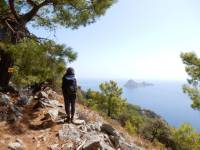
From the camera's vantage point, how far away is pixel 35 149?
394 inches

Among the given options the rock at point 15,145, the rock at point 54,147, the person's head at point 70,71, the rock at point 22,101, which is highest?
the person's head at point 70,71

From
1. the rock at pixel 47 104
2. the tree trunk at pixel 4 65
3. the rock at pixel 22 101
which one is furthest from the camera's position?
the rock at pixel 47 104

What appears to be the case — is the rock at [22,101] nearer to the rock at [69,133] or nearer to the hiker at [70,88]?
the hiker at [70,88]

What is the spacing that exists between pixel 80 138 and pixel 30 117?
3.02 m

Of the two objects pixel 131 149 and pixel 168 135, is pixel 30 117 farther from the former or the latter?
pixel 168 135

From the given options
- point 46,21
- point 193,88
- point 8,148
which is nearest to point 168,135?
point 193,88

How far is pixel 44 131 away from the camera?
11.5 meters

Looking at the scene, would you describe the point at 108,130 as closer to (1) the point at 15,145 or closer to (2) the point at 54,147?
(2) the point at 54,147

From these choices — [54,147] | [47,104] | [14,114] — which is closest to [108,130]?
[54,147]

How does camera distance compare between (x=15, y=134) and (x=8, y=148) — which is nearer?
(x=8, y=148)

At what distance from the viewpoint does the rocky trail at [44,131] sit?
10203mm

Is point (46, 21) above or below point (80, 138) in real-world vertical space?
above

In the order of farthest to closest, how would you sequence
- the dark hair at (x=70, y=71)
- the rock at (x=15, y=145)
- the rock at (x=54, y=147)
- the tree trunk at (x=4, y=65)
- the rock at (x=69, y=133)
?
the tree trunk at (x=4, y=65) → the dark hair at (x=70, y=71) → the rock at (x=69, y=133) → the rock at (x=54, y=147) → the rock at (x=15, y=145)

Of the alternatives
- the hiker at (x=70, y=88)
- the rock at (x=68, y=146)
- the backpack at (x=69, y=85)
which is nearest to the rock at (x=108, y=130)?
the hiker at (x=70, y=88)
